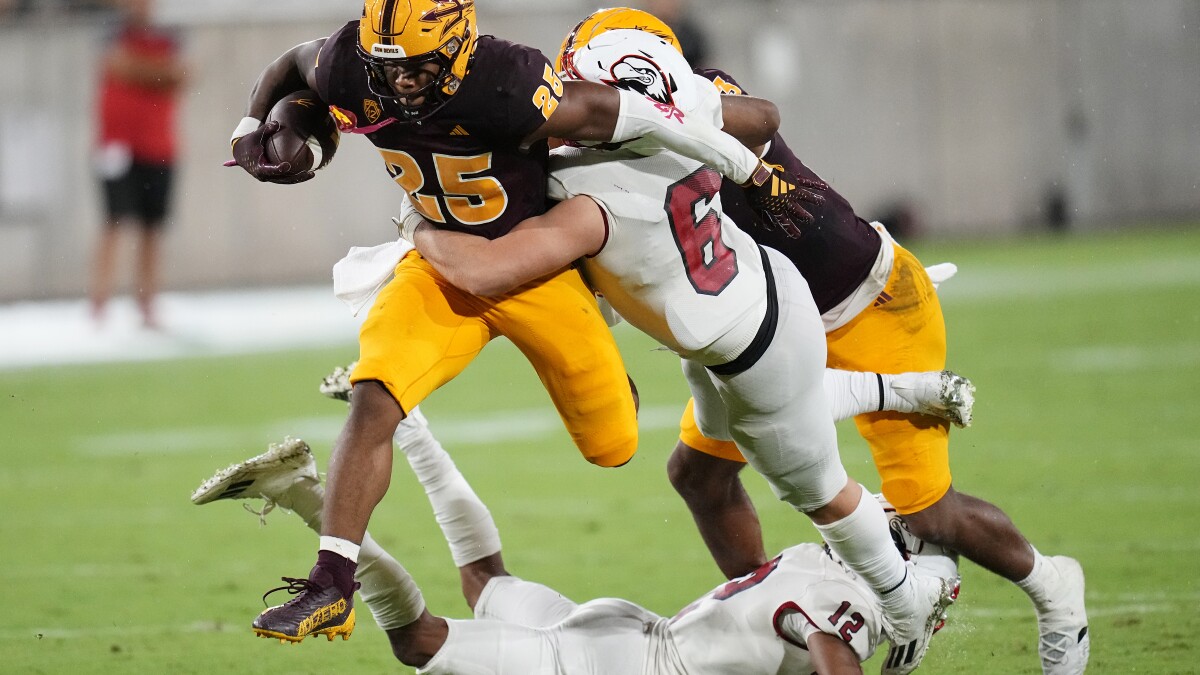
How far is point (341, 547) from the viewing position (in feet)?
11.3

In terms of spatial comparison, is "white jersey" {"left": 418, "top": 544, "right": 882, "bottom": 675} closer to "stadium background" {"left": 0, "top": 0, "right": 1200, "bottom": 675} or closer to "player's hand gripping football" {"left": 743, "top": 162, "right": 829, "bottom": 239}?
"stadium background" {"left": 0, "top": 0, "right": 1200, "bottom": 675}

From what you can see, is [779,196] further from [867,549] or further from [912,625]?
[912,625]

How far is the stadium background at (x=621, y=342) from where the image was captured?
5.26m

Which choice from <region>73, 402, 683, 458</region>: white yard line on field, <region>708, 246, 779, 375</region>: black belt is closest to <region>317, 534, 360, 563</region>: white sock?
<region>708, 246, 779, 375</region>: black belt

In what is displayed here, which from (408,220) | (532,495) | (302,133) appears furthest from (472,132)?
(532,495)

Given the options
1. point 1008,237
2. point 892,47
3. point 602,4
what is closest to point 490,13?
point 602,4

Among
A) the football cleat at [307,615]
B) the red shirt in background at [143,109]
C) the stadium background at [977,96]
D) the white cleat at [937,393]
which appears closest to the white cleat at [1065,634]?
the white cleat at [937,393]

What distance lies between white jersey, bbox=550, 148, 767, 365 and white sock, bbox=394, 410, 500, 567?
0.87 m

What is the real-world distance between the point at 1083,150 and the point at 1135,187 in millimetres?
687

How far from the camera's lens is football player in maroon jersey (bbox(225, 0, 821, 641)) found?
3.45 metres

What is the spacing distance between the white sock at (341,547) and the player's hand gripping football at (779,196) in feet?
4.11

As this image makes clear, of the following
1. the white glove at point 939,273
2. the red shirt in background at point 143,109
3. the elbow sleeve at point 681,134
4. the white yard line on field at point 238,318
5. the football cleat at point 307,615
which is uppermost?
the elbow sleeve at point 681,134

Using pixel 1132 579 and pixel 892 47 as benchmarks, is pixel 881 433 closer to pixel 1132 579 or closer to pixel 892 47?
pixel 1132 579

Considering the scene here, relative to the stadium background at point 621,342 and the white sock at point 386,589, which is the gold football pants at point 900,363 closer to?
the stadium background at point 621,342
